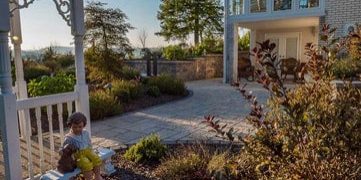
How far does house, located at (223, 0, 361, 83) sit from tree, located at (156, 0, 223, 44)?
6.79 meters

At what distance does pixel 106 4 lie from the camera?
8.90 metres

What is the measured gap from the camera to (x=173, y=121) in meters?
5.86

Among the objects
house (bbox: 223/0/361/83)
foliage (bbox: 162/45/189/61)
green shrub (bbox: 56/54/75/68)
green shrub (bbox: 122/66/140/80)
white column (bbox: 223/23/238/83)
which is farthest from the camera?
green shrub (bbox: 56/54/75/68)

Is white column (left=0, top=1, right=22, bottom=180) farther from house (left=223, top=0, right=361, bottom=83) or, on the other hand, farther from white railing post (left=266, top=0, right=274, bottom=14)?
white railing post (left=266, top=0, right=274, bottom=14)

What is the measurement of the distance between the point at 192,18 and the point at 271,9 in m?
10.3

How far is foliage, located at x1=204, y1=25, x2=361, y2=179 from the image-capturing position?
1.85 meters

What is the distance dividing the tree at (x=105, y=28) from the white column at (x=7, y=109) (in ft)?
22.0

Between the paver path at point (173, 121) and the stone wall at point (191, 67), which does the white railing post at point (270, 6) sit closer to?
the paver path at point (173, 121)

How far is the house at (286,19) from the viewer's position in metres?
9.75

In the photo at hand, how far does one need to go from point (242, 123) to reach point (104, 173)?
3.20 meters

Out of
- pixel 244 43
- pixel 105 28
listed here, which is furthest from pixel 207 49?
pixel 105 28

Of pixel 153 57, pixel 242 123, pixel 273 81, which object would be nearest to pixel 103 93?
pixel 242 123

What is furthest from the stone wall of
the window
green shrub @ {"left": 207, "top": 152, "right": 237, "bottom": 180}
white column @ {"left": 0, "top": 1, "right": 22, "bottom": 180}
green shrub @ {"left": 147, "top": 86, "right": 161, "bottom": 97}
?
white column @ {"left": 0, "top": 1, "right": 22, "bottom": 180}

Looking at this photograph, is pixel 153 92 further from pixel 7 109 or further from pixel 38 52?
pixel 38 52
